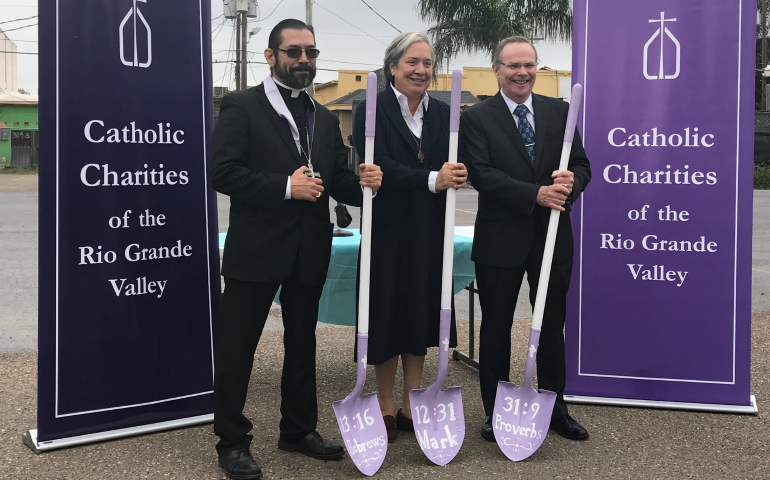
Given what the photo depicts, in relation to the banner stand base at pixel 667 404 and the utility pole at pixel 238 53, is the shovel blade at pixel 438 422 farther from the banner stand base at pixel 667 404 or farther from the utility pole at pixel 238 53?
the utility pole at pixel 238 53

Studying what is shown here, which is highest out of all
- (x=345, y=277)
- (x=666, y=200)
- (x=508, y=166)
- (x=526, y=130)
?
(x=526, y=130)

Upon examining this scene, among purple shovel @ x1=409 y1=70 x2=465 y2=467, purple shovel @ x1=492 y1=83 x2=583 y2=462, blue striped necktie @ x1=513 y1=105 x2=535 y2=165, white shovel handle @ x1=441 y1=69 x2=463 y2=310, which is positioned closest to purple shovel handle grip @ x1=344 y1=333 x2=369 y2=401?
purple shovel @ x1=409 y1=70 x2=465 y2=467

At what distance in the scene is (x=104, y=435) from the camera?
360 cm

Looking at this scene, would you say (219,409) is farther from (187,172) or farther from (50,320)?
(187,172)

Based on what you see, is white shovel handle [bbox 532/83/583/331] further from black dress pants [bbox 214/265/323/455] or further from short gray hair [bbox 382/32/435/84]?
black dress pants [bbox 214/265/323/455]

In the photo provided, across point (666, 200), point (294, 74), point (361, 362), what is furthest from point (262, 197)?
point (666, 200)

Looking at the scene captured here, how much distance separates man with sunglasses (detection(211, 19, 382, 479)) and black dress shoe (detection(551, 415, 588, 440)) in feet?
3.55

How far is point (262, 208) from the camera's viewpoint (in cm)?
320

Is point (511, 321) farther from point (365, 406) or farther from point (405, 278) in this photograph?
point (365, 406)

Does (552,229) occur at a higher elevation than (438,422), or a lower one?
higher

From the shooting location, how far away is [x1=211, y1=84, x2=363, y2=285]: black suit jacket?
10.2 feet

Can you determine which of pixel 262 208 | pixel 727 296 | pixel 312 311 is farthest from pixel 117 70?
pixel 727 296

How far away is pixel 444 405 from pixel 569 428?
0.68 m

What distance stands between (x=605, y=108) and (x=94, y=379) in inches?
114
